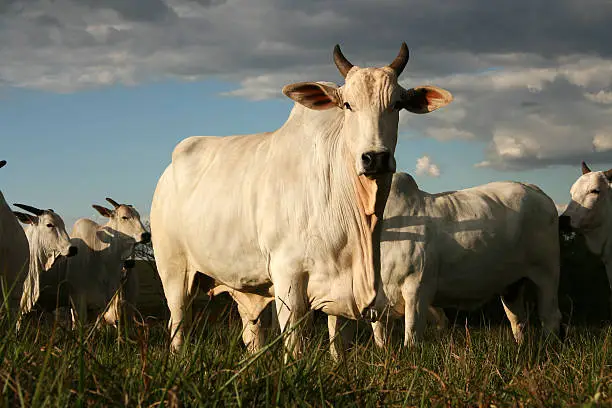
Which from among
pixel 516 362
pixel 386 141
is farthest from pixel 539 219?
pixel 386 141

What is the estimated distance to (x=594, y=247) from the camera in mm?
10070

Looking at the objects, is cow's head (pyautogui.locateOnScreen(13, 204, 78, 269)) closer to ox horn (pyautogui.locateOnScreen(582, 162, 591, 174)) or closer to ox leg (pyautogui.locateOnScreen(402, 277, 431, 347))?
ox leg (pyautogui.locateOnScreen(402, 277, 431, 347))

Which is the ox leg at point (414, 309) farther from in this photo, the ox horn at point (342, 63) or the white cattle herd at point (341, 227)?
the ox horn at point (342, 63)

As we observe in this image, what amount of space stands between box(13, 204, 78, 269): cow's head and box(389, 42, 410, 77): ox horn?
32.6 feet

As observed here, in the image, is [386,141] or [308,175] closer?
[386,141]

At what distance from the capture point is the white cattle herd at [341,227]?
17.8 ft

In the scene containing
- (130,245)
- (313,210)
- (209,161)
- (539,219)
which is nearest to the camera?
(313,210)

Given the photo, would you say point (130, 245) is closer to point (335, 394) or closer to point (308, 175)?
point (308, 175)

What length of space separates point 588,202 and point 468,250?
225 centimetres

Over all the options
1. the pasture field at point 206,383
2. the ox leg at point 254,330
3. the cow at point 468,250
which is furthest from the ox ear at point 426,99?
the cow at point 468,250

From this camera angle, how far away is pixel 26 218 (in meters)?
14.7

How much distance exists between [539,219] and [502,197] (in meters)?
0.44

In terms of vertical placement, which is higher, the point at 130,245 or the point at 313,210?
the point at 313,210

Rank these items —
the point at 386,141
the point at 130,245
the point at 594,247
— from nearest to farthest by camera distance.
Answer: the point at 386,141 < the point at 594,247 < the point at 130,245
